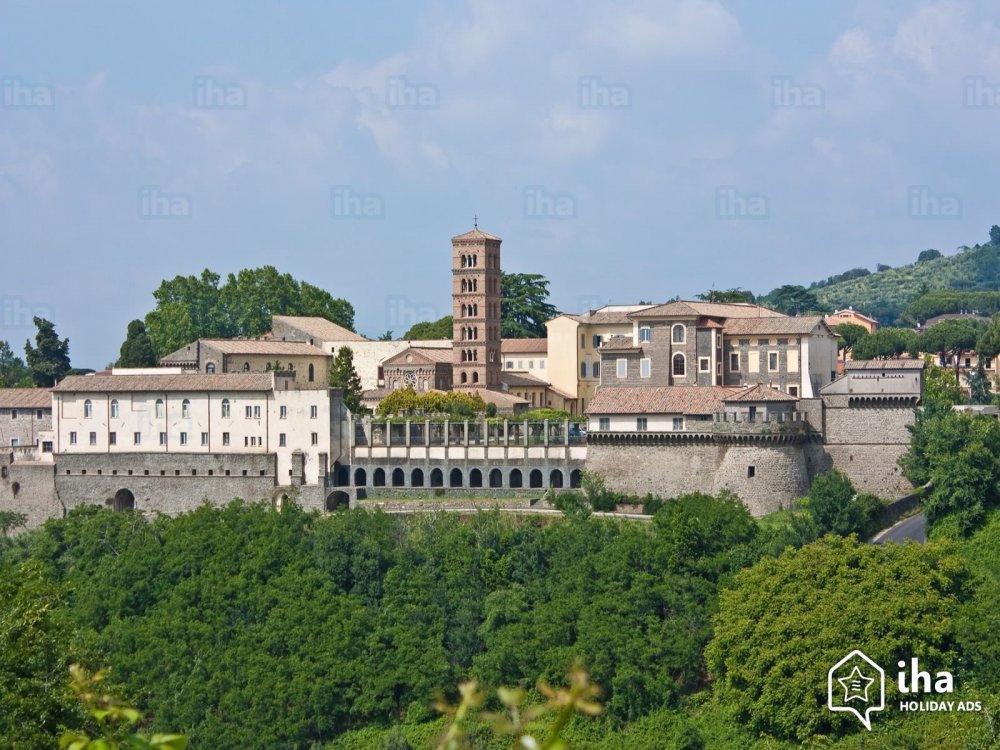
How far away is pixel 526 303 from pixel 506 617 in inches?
1577

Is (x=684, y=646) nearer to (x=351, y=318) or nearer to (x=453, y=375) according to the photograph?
(x=453, y=375)

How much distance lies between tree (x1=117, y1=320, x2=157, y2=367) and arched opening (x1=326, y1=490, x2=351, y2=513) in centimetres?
1898

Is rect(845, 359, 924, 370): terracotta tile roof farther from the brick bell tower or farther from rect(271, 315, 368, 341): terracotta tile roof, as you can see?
rect(271, 315, 368, 341): terracotta tile roof

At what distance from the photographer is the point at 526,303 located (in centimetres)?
8638

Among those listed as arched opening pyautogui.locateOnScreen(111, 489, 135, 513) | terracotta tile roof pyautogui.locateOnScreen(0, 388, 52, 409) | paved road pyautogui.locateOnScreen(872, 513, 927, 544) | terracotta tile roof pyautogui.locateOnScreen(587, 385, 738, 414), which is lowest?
paved road pyautogui.locateOnScreen(872, 513, 927, 544)

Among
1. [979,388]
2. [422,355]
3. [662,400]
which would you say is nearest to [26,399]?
[422,355]

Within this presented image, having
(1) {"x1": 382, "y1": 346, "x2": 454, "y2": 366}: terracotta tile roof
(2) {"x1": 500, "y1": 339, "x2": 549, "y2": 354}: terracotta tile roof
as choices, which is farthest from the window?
(1) {"x1": 382, "y1": 346, "x2": 454, "y2": 366}: terracotta tile roof

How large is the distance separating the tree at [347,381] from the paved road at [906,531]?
73.7 feet

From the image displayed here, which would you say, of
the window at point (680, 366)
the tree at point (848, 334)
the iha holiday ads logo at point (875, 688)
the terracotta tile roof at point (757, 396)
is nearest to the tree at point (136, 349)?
the window at point (680, 366)

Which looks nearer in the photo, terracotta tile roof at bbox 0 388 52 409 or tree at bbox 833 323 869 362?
terracotta tile roof at bbox 0 388 52 409

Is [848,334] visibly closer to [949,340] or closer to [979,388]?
[949,340]

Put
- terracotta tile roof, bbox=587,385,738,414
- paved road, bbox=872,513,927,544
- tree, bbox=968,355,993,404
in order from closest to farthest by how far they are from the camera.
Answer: paved road, bbox=872,513,927,544 → terracotta tile roof, bbox=587,385,738,414 → tree, bbox=968,355,993,404

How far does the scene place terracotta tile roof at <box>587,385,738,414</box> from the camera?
53281 mm

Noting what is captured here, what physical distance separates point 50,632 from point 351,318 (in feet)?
206
